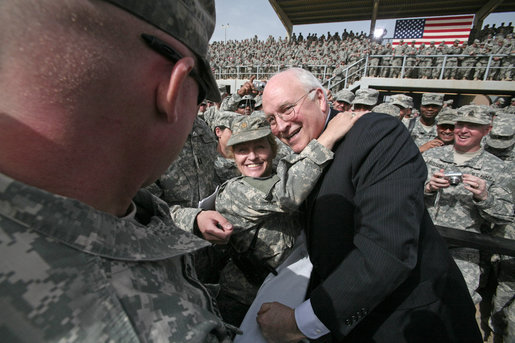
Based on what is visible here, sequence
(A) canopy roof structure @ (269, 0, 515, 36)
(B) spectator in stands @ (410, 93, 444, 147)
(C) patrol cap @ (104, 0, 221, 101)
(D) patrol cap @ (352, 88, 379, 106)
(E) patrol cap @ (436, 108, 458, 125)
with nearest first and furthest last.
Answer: (C) patrol cap @ (104, 0, 221, 101), (E) patrol cap @ (436, 108, 458, 125), (B) spectator in stands @ (410, 93, 444, 147), (D) patrol cap @ (352, 88, 379, 106), (A) canopy roof structure @ (269, 0, 515, 36)

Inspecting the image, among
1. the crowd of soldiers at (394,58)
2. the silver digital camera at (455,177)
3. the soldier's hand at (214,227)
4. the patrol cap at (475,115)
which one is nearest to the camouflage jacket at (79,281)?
the soldier's hand at (214,227)

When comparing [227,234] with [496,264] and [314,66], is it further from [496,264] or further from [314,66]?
[314,66]

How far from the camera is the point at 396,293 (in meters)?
1.28

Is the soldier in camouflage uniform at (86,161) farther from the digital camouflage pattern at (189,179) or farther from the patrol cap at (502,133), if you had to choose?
the patrol cap at (502,133)

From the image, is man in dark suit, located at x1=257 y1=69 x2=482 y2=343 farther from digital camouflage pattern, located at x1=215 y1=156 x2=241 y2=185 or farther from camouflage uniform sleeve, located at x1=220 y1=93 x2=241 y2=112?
camouflage uniform sleeve, located at x1=220 y1=93 x2=241 y2=112

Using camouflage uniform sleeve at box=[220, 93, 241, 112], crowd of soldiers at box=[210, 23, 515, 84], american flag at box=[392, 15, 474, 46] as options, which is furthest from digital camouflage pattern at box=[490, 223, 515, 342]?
american flag at box=[392, 15, 474, 46]

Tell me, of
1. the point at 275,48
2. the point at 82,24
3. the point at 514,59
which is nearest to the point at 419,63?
the point at 514,59

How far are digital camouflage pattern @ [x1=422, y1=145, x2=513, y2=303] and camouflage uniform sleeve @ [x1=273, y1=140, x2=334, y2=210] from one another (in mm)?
2191

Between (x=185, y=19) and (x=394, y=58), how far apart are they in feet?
56.0

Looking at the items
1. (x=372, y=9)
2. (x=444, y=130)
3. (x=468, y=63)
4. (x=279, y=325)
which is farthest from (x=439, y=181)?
(x=372, y=9)

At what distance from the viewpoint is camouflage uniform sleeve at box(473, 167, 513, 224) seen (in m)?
2.55

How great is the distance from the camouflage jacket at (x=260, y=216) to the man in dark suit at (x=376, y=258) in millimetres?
247

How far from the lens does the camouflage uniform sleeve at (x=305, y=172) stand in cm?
141

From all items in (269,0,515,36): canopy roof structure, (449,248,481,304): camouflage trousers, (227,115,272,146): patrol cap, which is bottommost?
(449,248,481,304): camouflage trousers
